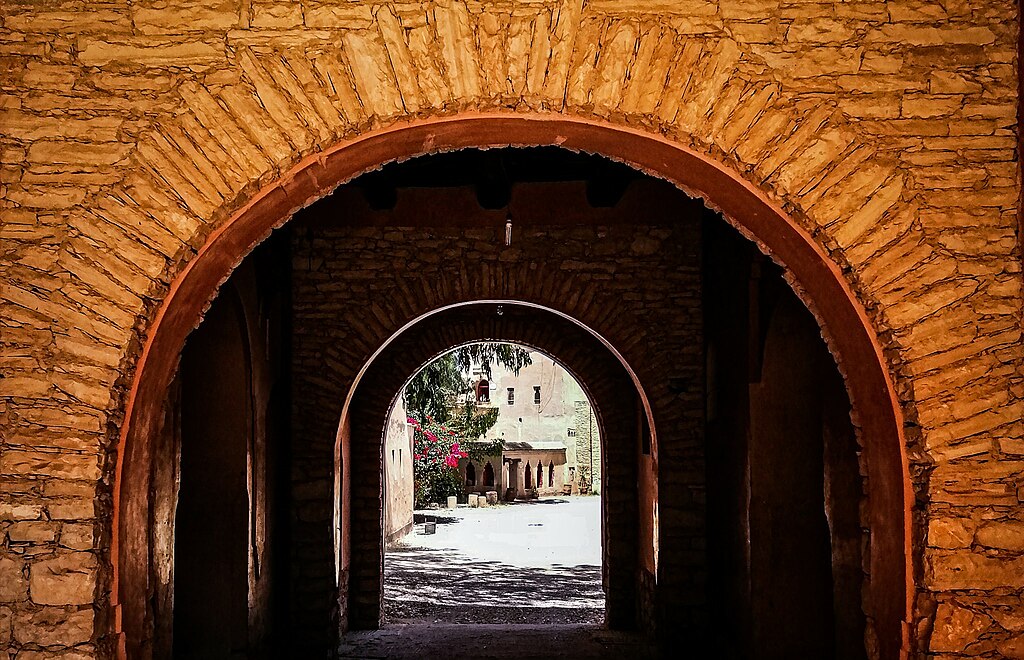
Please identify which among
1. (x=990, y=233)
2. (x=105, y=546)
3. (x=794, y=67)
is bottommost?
(x=105, y=546)

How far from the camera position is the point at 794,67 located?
3256mm

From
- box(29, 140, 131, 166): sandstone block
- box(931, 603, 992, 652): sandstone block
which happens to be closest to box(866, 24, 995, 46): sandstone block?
box(931, 603, 992, 652): sandstone block

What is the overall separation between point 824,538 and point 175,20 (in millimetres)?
4502

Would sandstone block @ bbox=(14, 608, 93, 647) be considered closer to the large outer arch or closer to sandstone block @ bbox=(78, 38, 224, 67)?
the large outer arch

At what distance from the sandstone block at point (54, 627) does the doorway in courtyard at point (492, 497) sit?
617 cm

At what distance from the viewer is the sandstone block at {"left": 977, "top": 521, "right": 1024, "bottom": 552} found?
3.18 m

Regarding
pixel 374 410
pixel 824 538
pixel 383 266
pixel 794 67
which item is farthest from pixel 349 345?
pixel 794 67

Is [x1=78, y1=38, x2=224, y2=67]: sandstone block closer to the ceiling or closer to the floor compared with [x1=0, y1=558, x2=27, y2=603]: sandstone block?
closer to the ceiling

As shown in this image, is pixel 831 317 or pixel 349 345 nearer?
pixel 831 317

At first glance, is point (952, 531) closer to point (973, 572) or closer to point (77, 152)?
point (973, 572)

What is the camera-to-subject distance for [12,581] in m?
3.18

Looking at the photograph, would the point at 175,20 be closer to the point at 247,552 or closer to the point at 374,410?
the point at 247,552

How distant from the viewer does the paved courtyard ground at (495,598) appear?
26.5ft

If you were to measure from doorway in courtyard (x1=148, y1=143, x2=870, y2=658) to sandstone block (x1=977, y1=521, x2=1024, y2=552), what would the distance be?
1.72m
